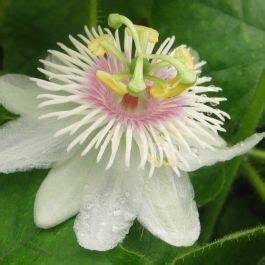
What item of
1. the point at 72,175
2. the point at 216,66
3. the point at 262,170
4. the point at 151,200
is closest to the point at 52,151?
the point at 72,175

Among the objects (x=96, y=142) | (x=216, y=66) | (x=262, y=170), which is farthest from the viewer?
(x=262, y=170)

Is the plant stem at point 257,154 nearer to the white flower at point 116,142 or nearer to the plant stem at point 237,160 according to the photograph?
the plant stem at point 237,160

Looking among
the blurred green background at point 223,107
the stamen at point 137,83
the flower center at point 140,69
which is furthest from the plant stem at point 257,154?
the stamen at point 137,83

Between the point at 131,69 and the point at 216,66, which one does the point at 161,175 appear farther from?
the point at 216,66

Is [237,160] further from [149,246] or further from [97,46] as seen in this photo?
[97,46]

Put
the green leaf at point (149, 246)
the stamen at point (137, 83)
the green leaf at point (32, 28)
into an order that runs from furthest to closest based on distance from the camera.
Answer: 1. the green leaf at point (32, 28)
2. the green leaf at point (149, 246)
3. the stamen at point (137, 83)

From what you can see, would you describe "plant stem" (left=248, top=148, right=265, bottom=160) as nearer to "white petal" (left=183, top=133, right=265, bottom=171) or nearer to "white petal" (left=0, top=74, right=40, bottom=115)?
"white petal" (left=183, top=133, right=265, bottom=171)
